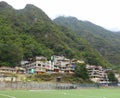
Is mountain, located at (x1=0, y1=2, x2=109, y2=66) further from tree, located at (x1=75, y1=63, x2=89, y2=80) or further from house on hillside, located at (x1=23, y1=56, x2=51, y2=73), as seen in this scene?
tree, located at (x1=75, y1=63, x2=89, y2=80)

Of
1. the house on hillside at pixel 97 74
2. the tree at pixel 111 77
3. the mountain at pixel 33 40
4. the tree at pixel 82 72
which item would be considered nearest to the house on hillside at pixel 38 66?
the mountain at pixel 33 40

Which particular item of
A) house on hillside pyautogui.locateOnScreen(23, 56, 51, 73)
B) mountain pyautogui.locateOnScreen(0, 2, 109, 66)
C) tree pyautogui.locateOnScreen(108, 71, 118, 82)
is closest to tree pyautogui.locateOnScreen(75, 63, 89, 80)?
house on hillside pyautogui.locateOnScreen(23, 56, 51, 73)

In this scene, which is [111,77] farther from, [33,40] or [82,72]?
[33,40]

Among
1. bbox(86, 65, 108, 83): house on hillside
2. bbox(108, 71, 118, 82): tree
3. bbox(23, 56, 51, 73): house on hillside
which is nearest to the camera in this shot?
bbox(23, 56, 51, 73): house on hillside

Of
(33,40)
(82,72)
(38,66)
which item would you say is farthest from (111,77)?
(33,40)

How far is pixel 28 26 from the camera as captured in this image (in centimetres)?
11812

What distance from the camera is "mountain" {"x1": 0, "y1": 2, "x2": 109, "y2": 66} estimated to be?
87750mm

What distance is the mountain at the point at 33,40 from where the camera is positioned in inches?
3455

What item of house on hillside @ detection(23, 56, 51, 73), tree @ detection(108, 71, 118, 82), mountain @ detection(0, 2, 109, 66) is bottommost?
tree @ detection(108, 71, 118, 82)

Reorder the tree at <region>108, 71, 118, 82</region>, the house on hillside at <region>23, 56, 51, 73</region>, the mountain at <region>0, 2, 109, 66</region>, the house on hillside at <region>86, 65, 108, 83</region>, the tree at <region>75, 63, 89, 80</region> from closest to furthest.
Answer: the tree at <region>75, 63, 89, 80</region>, the mountain at <region>0, 2, 109, 66</region>, the house on hillside at <region>23, 56, 51, 73</region>, the tree at <region>108, 71, 118, 82</region>, the house on hillside at <region>86, 65, 108, 83</region>

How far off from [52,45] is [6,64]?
31.5 m

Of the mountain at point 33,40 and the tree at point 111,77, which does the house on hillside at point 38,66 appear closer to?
the mountain at point 33,40

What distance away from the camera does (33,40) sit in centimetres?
10700

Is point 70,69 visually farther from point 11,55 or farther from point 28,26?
point 28,26
